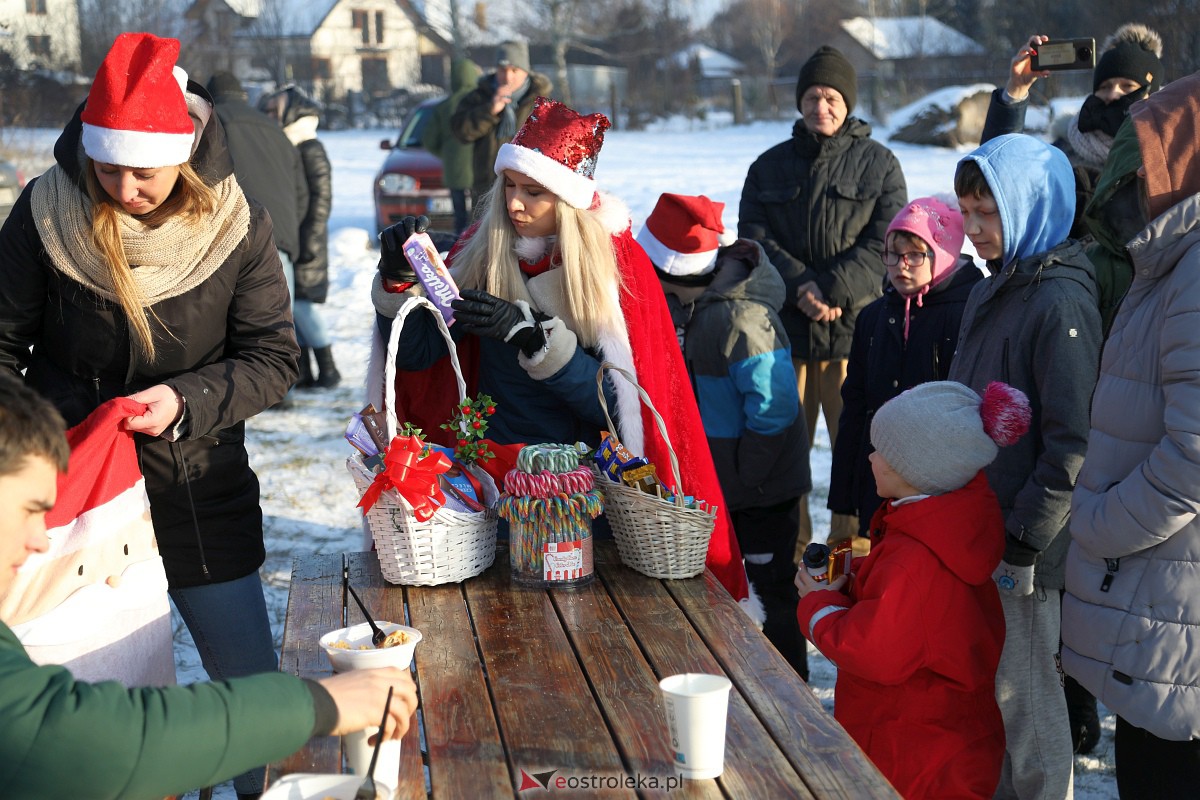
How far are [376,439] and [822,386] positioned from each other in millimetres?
2938

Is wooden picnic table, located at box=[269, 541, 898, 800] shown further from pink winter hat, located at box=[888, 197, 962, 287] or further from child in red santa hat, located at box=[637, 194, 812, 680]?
pink winter hat, located at box=[888, 197, 962, 287]

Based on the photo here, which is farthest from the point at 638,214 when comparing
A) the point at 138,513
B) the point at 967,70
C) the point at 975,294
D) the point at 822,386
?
the point at 967,70

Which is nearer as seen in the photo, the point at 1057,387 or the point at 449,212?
the point at 1057,387

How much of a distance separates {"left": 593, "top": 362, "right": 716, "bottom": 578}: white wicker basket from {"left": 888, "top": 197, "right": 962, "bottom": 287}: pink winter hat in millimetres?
1422

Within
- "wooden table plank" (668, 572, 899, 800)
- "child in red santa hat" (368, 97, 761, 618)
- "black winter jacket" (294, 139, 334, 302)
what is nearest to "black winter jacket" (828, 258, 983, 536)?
"child in red santa hat" (368, 97, 761, 618)

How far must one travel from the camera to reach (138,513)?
2.41 metres

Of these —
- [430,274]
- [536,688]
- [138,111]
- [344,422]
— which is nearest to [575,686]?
[536,688]

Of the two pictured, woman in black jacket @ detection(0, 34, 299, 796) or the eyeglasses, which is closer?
woman in black jacket @ detection(0, 34, 299, 796)

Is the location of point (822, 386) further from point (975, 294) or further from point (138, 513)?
point (138, 513)

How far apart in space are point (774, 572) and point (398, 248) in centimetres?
190

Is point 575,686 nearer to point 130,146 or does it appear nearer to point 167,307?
point 167,307

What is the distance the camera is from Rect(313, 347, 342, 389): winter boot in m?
8.00

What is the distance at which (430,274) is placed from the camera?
2.74 m

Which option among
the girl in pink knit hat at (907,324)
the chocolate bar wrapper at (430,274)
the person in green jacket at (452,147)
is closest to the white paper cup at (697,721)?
the chocolate bar wrapper at (430,274)
